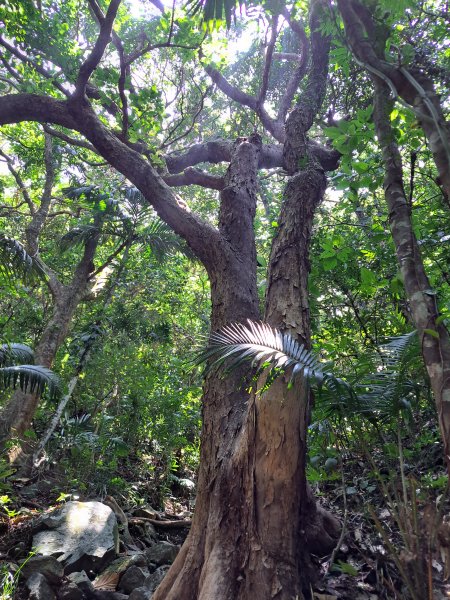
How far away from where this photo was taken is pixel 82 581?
323cm

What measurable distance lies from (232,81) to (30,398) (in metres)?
7.79

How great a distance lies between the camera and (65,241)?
288 inches

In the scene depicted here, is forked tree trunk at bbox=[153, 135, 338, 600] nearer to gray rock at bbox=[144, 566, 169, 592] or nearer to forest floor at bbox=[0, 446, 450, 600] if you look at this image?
forest floor at bbox=[0, 446, 450, 600]

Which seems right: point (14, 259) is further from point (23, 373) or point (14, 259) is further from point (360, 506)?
point (360, 506)

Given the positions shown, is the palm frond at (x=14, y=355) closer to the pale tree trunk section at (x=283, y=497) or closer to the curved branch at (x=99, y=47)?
the curved branch at (x=99, y=47)

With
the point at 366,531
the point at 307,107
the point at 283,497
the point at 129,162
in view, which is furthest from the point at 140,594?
the point at 307,107

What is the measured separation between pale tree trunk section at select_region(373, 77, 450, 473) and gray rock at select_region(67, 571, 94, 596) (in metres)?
2.90

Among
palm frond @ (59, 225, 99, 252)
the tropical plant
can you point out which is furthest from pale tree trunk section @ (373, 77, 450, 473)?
palm frond @ (59, 225, 99, 252)

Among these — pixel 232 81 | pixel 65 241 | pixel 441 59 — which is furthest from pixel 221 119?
pixel 441 59

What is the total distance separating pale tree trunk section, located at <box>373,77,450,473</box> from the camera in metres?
Answer: 1.59

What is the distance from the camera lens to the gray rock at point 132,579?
3.37 meters

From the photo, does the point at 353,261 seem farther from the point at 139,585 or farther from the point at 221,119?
the point at 221,119

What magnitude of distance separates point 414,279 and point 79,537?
3.46 m

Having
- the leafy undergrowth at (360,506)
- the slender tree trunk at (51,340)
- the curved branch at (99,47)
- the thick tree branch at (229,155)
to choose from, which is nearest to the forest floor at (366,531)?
the leafy undergrowth at (360,506)
